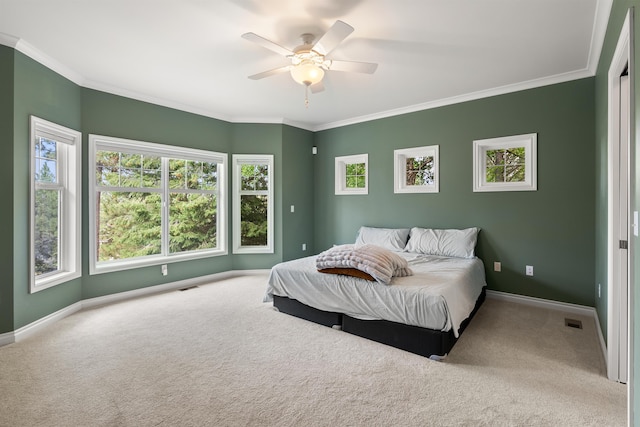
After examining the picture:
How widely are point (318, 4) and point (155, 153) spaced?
10.6 feet

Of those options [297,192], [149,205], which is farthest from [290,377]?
[297,192]

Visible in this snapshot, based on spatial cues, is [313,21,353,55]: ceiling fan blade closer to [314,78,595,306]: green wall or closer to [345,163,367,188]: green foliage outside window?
[314,78,595,306]: green wall

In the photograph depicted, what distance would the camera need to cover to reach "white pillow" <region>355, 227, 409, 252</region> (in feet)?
15.0

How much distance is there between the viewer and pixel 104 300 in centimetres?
393

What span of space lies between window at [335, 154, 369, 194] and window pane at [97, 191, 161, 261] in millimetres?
2942

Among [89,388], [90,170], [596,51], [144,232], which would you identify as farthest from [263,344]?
[596,51]

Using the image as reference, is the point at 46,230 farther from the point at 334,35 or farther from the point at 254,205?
the point at 334,35

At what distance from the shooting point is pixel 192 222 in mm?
4938

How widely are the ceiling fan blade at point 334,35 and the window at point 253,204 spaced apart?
10.0ft

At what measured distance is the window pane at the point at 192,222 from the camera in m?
4.73

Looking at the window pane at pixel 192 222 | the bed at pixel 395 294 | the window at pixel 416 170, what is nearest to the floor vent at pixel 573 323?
the bed at pixel 395 294

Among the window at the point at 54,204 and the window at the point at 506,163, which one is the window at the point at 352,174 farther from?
the window at the point at 54,204

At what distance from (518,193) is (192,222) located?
461cm

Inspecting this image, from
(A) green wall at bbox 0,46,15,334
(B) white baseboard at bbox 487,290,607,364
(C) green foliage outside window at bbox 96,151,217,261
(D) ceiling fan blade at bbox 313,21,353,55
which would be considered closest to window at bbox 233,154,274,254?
(C) green foliage outside window at bbox 96,151,217,261
